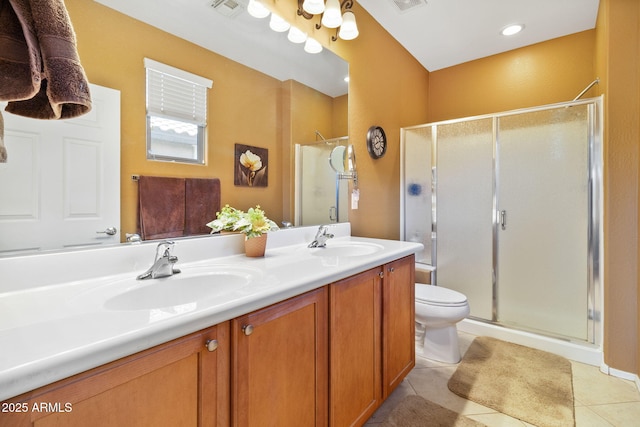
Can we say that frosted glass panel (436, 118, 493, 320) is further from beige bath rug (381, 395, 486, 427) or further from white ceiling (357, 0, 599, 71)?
beige bath rug (381, 395, 486, 427)

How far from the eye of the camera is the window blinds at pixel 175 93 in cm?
112

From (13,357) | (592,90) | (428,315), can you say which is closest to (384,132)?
(428,315)

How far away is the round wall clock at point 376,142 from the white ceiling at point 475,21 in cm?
92

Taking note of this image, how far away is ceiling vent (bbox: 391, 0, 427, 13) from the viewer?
→ 2.13m

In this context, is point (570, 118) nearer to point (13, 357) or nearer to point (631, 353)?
point (631, 353)

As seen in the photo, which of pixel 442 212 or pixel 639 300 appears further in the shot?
pixel 442 212

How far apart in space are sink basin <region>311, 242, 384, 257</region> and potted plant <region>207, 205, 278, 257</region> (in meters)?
0.43

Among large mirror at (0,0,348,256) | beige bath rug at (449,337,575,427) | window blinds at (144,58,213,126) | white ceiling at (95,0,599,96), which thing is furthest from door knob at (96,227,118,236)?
beige bath rug at (449,337,575,427)

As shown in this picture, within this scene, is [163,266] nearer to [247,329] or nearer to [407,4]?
[247,329]

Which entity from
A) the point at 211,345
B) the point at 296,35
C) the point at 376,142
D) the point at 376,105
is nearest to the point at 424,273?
the point at 376,142

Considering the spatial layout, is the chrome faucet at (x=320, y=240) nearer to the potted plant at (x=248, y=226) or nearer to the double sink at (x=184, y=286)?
the potted plant at (x=248, y=226)

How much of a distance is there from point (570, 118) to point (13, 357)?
2.96 meters

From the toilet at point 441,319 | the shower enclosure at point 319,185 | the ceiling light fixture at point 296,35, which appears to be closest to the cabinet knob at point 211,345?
the shower enclosure at point 319,185

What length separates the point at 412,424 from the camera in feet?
4.53
